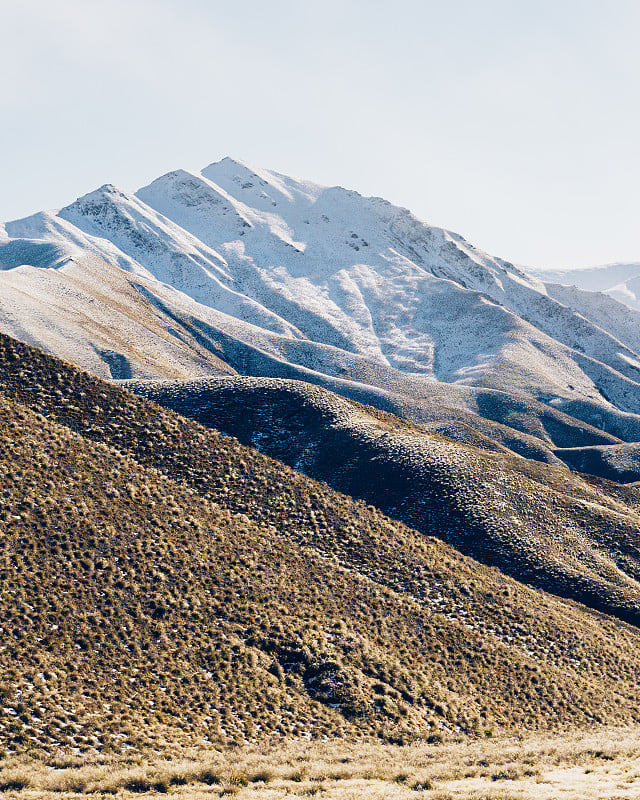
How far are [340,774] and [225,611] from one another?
11978 millimetres

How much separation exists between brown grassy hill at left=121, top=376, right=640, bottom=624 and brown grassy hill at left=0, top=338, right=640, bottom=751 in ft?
12.7

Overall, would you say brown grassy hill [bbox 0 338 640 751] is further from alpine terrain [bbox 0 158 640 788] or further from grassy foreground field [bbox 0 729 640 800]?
grassy foreground field [bbox 0 729 640 800]

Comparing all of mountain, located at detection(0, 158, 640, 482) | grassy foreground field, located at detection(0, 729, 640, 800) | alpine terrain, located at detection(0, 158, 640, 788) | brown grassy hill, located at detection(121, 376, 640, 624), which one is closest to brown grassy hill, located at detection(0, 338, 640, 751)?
alpine terrain, located at detection(0, 158, 640, 788)

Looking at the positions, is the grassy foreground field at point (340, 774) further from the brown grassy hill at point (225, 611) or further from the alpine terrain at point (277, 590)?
the brown grassy hill at point (225, 611)

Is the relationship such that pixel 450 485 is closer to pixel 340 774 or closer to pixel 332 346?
pixel 340 774

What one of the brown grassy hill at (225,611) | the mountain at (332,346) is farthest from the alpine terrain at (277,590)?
the mountain at (332,346)

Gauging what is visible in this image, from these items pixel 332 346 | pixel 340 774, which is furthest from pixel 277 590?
pixel 332 346

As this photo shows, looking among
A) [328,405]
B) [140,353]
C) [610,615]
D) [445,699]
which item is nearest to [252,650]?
[445,699]

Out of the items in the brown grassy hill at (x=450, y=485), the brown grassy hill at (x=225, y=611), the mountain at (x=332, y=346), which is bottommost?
the brown grassy hill at (x=225, y=611)

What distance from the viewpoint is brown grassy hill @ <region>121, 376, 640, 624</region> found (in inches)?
1804

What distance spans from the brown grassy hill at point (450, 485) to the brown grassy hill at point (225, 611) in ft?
12.7

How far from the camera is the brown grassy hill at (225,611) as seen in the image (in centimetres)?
2327

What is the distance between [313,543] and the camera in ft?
127

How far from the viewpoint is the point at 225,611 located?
29.5 meters
